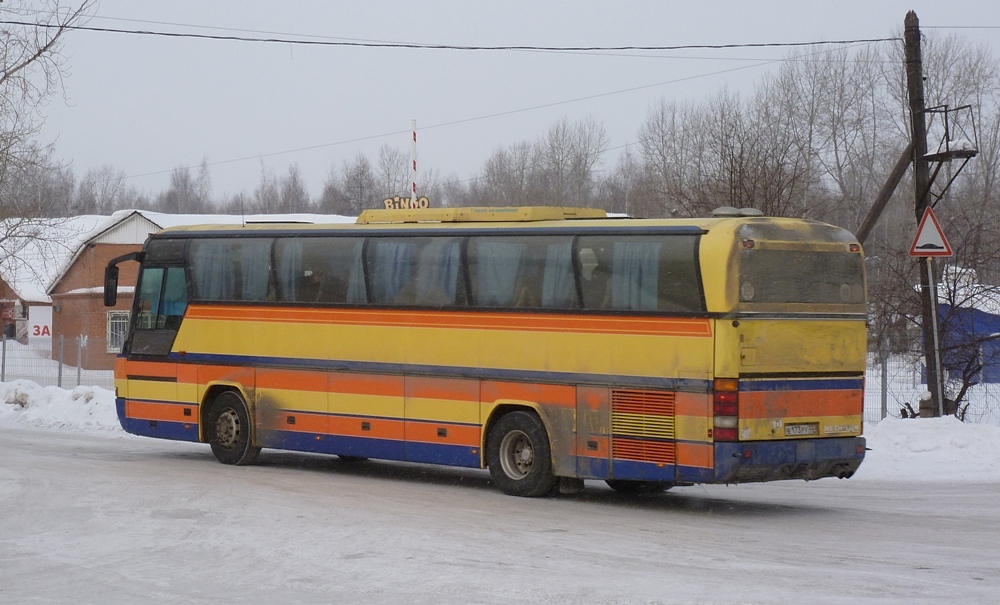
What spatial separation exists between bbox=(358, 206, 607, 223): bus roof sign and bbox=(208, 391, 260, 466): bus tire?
333 centimetres

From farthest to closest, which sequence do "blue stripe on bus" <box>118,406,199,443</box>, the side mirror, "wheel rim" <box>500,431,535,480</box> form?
the side mirror < "blue stripe on bus" <box>118,406,199,443</box> < "wheel rim" <box>500,431,535,480</box>

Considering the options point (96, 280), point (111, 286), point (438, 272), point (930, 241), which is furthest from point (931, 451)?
point (96, 280)

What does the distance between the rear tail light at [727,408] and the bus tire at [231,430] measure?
7412 mm

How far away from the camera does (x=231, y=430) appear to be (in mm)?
17797

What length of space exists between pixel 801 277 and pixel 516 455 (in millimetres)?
3898

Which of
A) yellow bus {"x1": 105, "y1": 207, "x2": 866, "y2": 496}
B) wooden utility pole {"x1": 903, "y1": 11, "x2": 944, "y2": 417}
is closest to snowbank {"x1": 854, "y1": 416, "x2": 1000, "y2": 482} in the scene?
wooden utility pole {"x1": 903, "y1": 11, "x2": 944, "y2": 417}

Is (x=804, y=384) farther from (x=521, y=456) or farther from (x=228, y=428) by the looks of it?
(x=228, y=428)

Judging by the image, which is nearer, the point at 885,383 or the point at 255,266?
the point at 255,266

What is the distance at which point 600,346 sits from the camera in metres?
13.8

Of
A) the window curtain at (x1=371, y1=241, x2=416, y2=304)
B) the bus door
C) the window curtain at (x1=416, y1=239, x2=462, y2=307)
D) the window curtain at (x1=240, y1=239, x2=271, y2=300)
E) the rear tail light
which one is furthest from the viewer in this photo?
the bus door

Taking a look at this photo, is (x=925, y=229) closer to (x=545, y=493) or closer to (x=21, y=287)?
(x=545, y=493)

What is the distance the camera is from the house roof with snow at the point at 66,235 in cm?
3256

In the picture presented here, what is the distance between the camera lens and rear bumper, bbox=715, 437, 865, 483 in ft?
41.8

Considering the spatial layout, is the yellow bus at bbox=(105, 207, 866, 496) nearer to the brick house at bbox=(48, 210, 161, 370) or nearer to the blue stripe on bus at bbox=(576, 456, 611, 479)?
the blue stripe on bus at bbox=(576, 456, 611, 479)
